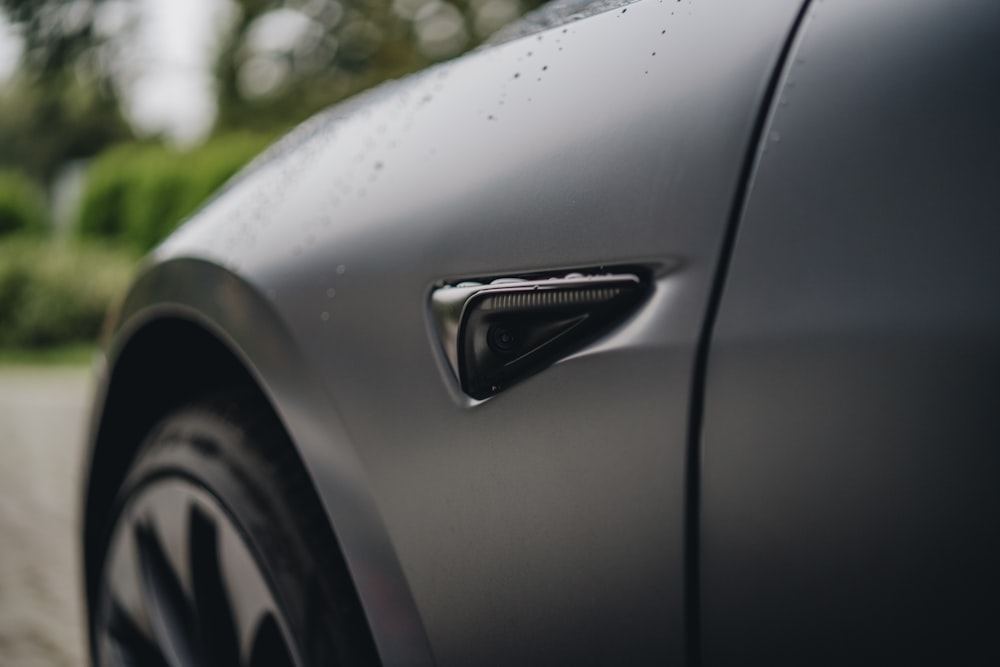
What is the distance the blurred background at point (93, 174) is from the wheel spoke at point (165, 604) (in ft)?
4.39

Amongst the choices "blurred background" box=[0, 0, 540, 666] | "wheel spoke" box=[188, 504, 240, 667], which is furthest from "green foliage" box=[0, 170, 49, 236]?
"wheel spoke" box=[188, 504, 240, 667]

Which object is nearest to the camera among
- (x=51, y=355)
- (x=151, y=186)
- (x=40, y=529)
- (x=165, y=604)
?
(x=165, y=604)

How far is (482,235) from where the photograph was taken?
103cm

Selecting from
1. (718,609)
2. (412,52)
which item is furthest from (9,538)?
(412,52)

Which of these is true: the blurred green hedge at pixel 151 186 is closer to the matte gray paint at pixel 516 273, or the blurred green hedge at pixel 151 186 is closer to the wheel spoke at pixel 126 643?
the wheel spoke at pixel 126 643

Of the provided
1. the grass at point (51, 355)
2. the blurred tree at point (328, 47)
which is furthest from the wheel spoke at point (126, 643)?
the blurred tree at point (328, 47)

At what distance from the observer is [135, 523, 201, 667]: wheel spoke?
149 cm

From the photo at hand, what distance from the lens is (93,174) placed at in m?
Result: 16.2

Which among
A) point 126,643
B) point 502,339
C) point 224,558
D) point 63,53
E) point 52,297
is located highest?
point 502,339

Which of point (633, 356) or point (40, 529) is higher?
point (633, 356)

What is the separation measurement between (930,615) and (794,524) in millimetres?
111

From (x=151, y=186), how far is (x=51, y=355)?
204 inches

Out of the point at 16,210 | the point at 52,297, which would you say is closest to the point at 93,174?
the point at 16,210

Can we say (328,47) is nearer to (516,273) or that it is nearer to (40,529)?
(40,529)
